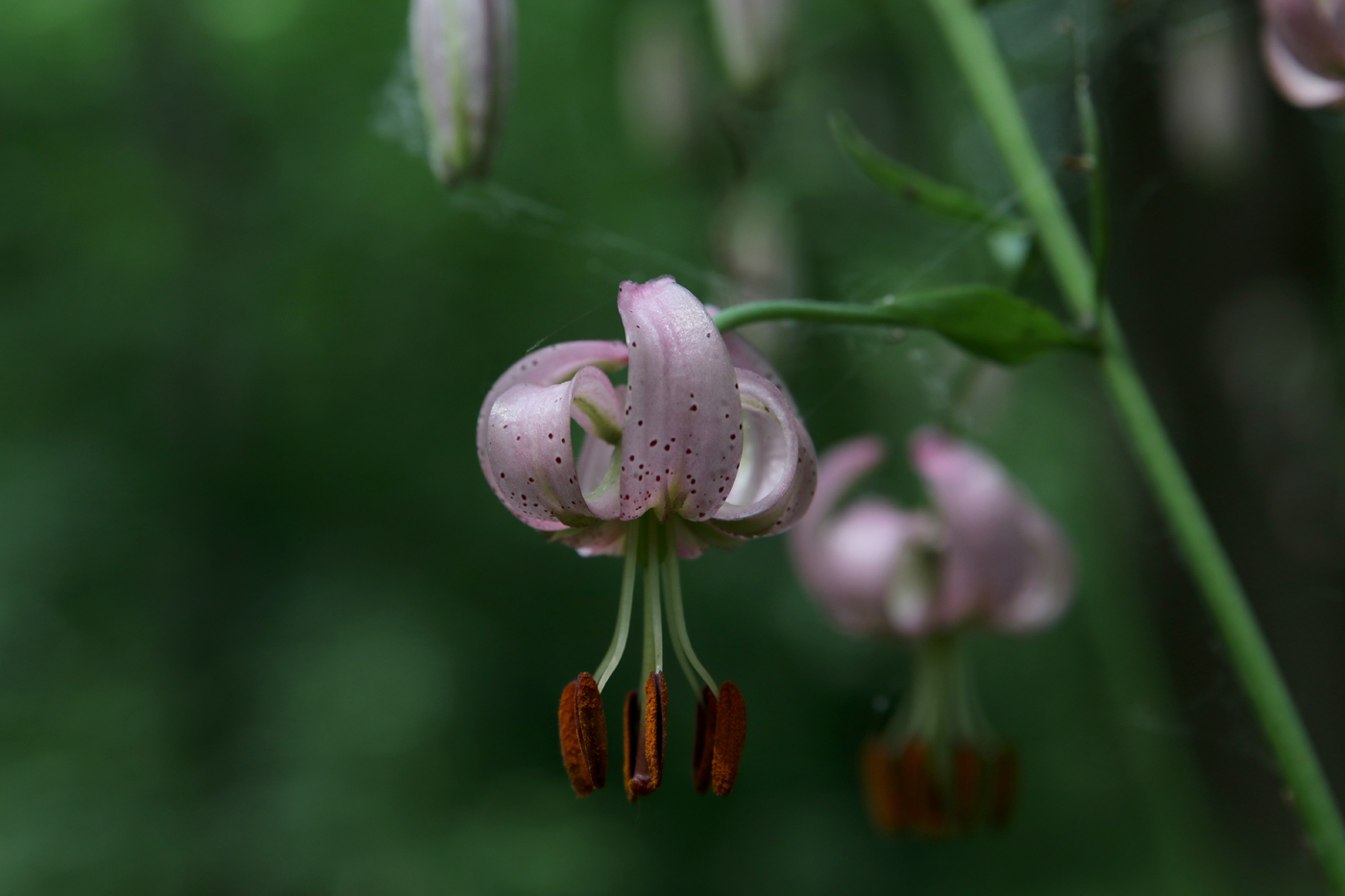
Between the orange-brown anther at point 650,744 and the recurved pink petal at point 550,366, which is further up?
the recurved pink petal at point 550,366

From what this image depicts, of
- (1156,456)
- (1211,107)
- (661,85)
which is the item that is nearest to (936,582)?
(1156,456)

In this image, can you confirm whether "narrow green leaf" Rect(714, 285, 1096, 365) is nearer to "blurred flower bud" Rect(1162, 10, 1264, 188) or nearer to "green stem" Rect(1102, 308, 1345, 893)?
"green stem" Rect(1102, 308, 1345, 893)

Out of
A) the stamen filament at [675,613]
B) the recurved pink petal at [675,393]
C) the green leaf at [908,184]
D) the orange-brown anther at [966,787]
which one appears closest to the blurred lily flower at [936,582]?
the orange-brown anther at [966,787]

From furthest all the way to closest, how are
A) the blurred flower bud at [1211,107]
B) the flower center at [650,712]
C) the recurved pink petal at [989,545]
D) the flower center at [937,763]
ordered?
1. the blurred flower bud at [1211,107]
2. the flower center at [937,763]
3. the recurved pink petal at [989,545]
4. the flower center at [650,712]

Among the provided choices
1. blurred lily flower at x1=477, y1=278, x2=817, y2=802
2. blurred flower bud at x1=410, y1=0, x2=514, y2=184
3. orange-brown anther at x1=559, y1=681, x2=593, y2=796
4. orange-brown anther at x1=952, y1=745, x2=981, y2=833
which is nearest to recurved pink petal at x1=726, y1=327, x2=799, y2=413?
blurred lily flower at x1=477, y1=278, x2=817, y2=802

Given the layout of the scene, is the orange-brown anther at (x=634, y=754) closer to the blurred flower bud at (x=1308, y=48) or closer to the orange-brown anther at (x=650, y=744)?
the orange-brown anther at (x=650, y=744)

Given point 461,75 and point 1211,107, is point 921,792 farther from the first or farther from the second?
point 1211,107

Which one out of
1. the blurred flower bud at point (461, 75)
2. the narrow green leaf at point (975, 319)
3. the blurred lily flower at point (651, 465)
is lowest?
the blurred lily flower at point (651, 465)
